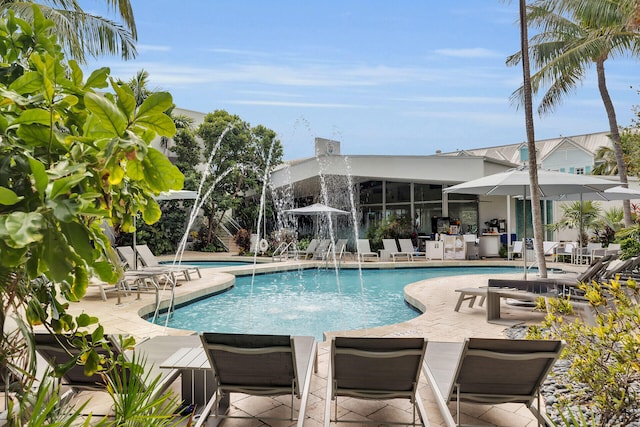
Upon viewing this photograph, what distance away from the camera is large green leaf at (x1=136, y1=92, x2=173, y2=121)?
103cm

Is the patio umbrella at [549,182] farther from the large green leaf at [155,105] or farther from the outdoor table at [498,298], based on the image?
the large green leaf at [155,105]

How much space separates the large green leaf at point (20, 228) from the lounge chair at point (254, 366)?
2.41m

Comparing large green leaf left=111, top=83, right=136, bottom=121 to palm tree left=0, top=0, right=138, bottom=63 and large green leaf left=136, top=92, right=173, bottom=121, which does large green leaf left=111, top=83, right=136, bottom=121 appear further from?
palm tree left=0, top=0, right=138, bottom=63

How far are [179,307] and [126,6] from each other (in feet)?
22.7

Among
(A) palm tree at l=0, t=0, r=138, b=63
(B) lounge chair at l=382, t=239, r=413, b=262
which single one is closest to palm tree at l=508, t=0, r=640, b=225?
(B) lounge chair at l=382, t=239, r=413, b=262

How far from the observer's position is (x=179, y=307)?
8.67 meters

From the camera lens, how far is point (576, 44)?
14.7m

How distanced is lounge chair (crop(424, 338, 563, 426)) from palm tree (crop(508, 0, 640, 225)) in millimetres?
10323

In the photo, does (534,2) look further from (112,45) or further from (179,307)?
(179,307)

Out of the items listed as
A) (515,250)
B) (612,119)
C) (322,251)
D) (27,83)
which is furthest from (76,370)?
(612,119)

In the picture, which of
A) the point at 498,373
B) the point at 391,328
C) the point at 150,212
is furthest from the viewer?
the point at 391,328

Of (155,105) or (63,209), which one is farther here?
(155,105)

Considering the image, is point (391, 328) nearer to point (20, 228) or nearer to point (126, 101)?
point (126, 101)

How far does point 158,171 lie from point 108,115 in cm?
18
